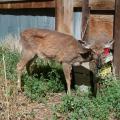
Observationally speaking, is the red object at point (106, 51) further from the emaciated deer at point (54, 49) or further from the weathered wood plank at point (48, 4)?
the weathered wood plank at point (48, 4)

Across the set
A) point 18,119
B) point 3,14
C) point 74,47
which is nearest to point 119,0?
point 74,47

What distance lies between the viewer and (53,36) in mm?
8867

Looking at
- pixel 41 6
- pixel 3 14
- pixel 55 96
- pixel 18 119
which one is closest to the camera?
pixel 18 119

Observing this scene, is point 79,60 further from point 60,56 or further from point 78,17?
point 78,17

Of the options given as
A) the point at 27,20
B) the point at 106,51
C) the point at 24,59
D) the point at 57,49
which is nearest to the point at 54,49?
the point at 57,49

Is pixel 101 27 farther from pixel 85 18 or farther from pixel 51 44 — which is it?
pixel 51 44

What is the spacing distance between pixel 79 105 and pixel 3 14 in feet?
24.2

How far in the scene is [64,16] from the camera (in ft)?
32.5

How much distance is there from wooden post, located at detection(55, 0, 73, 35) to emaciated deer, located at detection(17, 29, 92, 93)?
35.0 inches

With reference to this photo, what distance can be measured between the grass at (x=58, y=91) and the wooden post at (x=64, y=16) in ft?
2.71

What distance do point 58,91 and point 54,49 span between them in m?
0.83

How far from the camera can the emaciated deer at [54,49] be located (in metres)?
8.47

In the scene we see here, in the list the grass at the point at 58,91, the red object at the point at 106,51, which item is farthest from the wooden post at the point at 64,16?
the red object at the point at 106,51

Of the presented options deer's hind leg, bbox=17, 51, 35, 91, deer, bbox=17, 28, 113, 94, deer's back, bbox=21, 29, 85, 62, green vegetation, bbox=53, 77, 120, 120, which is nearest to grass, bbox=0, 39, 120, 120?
green vegetation, bbox=53, 77, 120, 120
